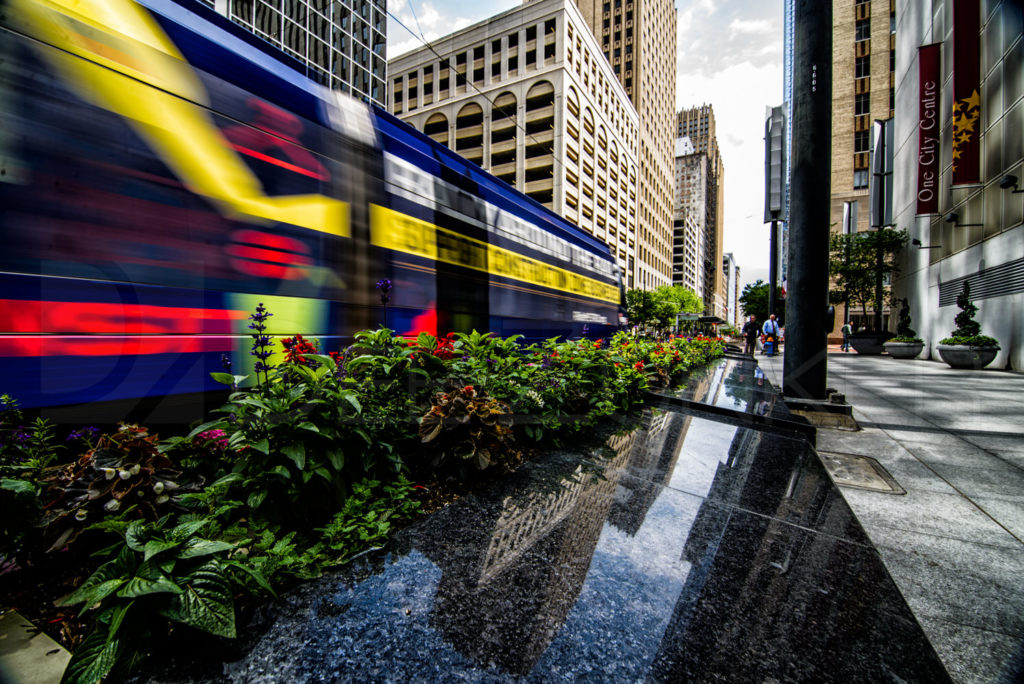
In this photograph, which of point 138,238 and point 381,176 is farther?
point 381,176

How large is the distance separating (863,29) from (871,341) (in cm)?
3573

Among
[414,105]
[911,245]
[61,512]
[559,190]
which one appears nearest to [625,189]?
[559,190]

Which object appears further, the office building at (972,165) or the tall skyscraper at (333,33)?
the tall skyscraper at (333,33)

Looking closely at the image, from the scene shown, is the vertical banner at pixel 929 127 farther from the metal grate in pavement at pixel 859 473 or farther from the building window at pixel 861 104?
the building window at pixel 861 104

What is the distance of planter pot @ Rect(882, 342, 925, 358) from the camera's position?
18.4 meters

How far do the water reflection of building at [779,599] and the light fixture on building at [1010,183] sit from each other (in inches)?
652

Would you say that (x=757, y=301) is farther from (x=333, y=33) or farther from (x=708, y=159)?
(x=708, y=159)

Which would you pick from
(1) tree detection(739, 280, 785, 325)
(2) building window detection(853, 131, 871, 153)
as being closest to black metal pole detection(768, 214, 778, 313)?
(2) building window detection(853, 131, 871, 153)

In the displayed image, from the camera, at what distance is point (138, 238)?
3.25m

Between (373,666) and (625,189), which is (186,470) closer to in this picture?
(373,666)

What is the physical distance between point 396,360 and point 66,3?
134 inches

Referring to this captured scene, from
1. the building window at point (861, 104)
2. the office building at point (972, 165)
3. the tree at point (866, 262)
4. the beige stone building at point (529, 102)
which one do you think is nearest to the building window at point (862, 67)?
the building window at point (861, 104)

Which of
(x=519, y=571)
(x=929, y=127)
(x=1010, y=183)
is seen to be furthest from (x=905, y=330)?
(x=519, y=571)

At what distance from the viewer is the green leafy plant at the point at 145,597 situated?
1272mm
